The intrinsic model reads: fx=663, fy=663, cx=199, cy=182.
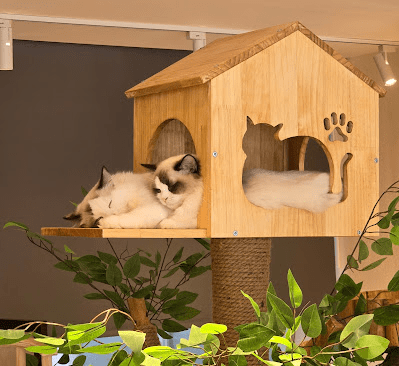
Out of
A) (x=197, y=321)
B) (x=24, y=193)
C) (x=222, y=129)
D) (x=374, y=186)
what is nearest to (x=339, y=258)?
(x=197, y=321)

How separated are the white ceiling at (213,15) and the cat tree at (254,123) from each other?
140 cm

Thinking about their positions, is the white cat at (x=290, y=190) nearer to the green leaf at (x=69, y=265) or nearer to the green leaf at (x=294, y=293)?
the green leaf at (x=69, y=265)

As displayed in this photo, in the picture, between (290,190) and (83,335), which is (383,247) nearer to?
(290,190)

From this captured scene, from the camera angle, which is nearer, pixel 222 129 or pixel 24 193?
pixel 222 129

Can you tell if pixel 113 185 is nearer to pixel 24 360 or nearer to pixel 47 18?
pixel 24 360

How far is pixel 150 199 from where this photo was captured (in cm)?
142

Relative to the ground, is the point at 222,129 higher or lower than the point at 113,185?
higher

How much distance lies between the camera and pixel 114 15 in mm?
3061

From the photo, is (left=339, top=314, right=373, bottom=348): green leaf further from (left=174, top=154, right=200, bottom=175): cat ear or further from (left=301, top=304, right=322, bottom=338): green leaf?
(left=174, top=154, right=200, bottom=175): cat ear

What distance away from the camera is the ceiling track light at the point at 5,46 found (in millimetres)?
2859

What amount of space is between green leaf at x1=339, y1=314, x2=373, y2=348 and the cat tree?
684mm

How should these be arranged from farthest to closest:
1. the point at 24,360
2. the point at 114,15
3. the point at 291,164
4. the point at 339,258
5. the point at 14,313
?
the point at 339,258, the point at 14,313, the point at 114,15, the point at 291,164, the point at 24,360

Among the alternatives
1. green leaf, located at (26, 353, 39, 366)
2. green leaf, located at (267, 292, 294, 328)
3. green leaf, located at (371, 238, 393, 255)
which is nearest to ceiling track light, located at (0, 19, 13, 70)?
green leaf, located at (26, 353, 39, 366)

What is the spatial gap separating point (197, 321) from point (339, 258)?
108 centimetres
